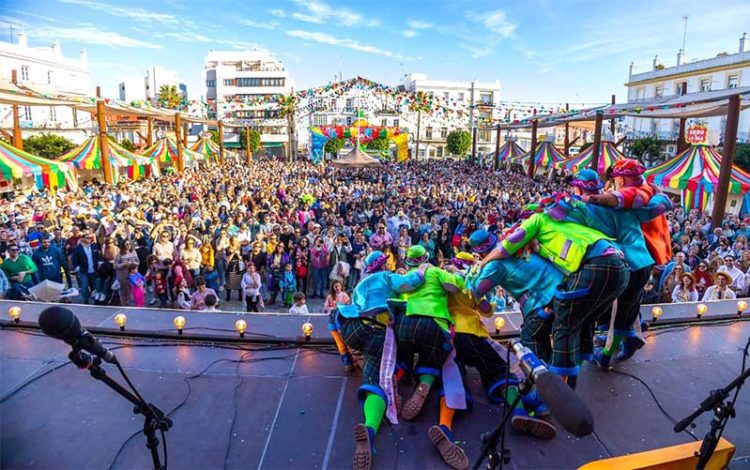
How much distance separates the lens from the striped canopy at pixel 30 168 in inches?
406

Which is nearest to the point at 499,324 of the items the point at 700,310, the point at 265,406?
the point at 265,406

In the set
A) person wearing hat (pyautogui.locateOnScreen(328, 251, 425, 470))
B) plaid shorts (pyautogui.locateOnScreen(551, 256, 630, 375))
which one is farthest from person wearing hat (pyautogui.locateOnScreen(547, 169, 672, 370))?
person wearing hat (pyautogui.locateOnScreen(328, 251, 425, 470))

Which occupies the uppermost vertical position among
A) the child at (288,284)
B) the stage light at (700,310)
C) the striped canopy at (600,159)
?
the striped canopy at (600,159)

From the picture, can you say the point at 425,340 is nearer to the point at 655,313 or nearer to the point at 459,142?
the point at 655,313

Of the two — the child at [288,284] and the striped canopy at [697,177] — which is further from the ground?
the striped canopy at [697,177]

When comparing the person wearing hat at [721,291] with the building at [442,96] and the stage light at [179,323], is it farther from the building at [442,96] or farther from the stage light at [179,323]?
the building at [442,96]

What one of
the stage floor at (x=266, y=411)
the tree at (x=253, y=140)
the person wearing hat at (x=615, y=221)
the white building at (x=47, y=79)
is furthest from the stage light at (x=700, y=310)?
the tree at (x=253, y=140)

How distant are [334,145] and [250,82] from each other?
829 inches

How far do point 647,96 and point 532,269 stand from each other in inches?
1647

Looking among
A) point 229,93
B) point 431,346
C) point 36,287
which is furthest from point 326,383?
point 229,93

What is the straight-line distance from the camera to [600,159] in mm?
18766

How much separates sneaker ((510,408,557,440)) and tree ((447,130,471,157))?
1824 inches

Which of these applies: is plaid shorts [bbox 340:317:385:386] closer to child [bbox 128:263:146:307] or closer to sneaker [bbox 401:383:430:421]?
sneaker [bbox 401:383:430:421]

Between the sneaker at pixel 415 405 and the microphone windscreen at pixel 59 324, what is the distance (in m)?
1.88
